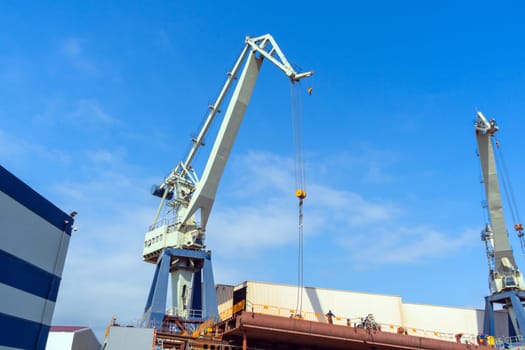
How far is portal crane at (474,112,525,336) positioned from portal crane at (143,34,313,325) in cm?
3137

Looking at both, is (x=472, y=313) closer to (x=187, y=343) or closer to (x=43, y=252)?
(x=187, y=343)

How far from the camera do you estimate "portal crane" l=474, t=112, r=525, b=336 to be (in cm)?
5478

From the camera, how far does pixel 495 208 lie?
5762 centimetres

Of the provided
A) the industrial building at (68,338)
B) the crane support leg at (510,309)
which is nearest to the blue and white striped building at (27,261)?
the industrial building at (68,338)

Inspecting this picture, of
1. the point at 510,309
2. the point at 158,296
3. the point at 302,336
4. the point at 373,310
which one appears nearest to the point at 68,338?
the point at 158,296

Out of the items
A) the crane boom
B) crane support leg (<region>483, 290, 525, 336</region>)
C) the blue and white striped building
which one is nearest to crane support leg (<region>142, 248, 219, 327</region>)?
the blue and white striped building

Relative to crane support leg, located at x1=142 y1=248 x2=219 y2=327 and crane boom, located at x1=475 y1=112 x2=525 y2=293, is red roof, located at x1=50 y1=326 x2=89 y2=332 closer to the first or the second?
crane support leg, located at x1=142 y1=248 x2=219 y2=327

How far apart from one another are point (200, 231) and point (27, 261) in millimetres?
21952

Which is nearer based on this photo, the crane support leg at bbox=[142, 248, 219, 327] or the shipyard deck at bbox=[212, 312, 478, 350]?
the shipyard deck at bbox=[212, 312, 478, 350]

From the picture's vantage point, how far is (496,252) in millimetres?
57531

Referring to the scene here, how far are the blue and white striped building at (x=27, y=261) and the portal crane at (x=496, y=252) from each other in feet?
160

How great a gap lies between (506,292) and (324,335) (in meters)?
32.5

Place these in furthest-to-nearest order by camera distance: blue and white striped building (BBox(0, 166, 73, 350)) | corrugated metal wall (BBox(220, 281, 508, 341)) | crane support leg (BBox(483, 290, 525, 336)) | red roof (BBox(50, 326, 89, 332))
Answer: crane support leg (BBox(483, 290, 525, 336)) < corrugated metal wall (BBox(220, 281, 508, 341)) < red roof (BBox(50, 326, 89, 332)) < blue and white striped building (BBox(0, 166, 73, 350))

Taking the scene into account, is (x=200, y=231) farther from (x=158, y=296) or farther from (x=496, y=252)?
(x=496, y=252)
